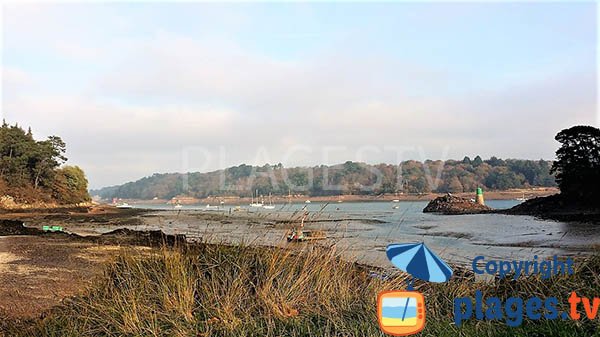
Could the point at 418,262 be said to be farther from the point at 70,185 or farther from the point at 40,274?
the point at 70,185

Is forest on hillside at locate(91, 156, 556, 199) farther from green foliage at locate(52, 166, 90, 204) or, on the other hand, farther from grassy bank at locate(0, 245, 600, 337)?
green foliage at locate(52, 166, 90, 204)

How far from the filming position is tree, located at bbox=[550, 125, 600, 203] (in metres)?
34.0

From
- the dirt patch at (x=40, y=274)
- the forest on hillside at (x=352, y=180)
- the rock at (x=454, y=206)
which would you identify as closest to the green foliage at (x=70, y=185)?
the forest on hillside at (x=352, y=180)

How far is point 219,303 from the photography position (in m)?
4.49

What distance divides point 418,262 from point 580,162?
37310 millimetres

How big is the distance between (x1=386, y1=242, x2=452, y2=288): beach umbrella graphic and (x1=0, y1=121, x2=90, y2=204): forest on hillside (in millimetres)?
59217

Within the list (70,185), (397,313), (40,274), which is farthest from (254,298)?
(70,185)

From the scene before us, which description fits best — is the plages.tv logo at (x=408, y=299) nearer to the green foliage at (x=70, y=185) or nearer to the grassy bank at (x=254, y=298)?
the grassy bank at (x=254, y=298)

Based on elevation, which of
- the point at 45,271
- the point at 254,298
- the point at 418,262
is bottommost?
the point at 45,271

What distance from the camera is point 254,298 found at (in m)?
4.65

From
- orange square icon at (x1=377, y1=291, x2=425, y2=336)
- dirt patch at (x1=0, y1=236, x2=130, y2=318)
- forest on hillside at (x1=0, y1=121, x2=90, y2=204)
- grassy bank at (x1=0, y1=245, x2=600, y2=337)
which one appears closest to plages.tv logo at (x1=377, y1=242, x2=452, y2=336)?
orange square icon at (x1=377, y1=291, x2=425, y2=336)

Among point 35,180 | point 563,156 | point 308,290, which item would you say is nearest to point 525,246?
point 308,290

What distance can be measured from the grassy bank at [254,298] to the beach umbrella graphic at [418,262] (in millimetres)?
820

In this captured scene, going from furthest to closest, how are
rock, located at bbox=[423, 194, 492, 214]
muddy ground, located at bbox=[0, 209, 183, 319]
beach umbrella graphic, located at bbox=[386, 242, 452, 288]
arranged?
rock, located at bbox=[423, 194, 492, 214] → muddy ground, located at bbox=[0, 209, 183, 319] → beach umbrella graphic, located at bbox=[386, 242, 452, 288]
